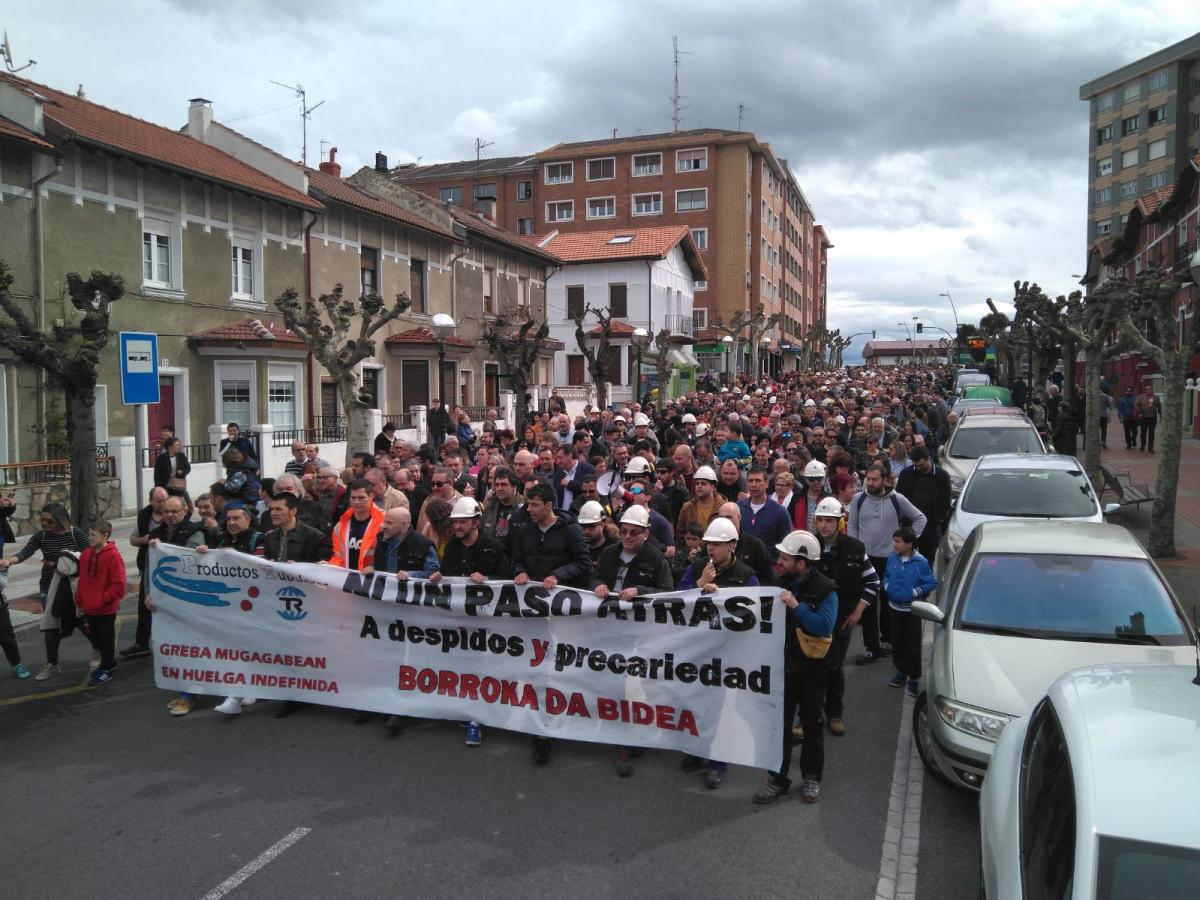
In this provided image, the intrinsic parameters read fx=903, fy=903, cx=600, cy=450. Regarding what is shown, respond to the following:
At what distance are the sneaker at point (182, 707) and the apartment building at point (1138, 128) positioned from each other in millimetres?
74805

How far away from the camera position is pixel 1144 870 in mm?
2494

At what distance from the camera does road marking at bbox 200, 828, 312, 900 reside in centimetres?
460

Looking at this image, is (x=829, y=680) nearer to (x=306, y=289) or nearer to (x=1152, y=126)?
(x=306, y=289)

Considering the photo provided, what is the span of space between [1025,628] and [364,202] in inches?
1036

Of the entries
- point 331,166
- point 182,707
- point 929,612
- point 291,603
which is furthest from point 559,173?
point 929,612

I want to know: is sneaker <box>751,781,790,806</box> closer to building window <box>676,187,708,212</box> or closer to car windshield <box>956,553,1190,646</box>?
car windshield <box>956,553,1190,646</box>

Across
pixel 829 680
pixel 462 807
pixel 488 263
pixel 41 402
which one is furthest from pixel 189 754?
pixel 488 263

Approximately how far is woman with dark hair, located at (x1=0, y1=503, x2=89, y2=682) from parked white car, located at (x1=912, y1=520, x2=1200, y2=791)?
295 inches

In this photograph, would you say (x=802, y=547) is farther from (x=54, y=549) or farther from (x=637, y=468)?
(x=54, y=549)

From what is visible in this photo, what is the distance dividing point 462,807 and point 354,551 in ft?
9.56

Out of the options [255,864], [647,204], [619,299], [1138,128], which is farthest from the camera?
[1138,128]

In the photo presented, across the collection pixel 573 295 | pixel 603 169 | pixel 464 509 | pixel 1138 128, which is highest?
pixel 1138 128

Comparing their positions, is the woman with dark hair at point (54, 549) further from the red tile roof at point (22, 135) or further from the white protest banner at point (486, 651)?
the red tile roof at point (22, 135)

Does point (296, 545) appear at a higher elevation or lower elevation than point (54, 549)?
higher
